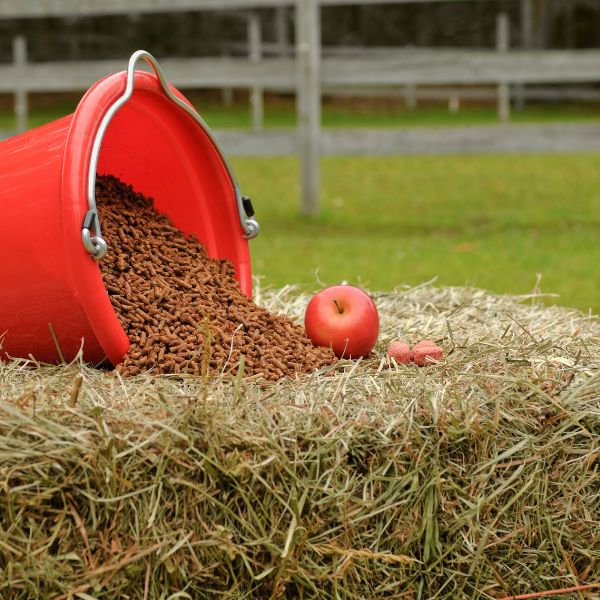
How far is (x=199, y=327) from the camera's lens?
2.99m

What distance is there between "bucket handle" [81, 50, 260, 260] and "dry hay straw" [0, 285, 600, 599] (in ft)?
1.18

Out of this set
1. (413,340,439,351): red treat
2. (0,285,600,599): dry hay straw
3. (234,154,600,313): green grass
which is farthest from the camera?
(234,154,600,313): green grass

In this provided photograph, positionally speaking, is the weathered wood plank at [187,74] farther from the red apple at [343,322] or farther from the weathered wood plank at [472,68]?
the red apple at [343,322]

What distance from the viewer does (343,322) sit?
3.14m

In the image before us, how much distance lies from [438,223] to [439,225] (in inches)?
3.8

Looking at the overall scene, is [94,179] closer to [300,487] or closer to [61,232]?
[61,232]

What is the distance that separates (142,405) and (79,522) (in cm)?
37

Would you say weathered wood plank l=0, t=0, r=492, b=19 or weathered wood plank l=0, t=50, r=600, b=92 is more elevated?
weathered wood plank l=0, t=0, r=492, b=19

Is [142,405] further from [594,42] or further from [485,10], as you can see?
[485,10]

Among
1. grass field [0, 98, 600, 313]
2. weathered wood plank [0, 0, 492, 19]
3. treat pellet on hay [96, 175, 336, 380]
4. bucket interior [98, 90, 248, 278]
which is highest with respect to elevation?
weathered wood plank [0, 0, 492, 19]

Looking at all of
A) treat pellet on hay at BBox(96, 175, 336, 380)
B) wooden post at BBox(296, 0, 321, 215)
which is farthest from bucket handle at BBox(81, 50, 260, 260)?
wooden post at BBox(296, 0, 321, 215)

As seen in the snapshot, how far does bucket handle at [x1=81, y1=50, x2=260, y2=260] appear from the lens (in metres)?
2.77

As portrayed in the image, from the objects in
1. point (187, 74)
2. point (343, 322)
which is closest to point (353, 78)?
point (187, 74)

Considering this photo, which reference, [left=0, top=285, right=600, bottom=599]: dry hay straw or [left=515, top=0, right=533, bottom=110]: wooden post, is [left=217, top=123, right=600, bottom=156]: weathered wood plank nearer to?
[left=0, top=285, right=600, bottom=599]: dry hay straw
